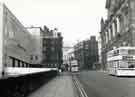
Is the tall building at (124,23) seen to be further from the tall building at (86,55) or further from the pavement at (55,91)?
the pavement at (55,91)

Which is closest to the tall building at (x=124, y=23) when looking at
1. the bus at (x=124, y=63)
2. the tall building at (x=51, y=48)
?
the bus at (x=124, y=63)

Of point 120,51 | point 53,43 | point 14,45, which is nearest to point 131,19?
point 120,51

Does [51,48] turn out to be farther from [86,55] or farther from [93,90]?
[93,90]

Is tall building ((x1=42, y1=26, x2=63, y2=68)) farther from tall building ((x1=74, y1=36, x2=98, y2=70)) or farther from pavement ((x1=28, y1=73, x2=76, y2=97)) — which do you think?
pavement ((x1=28, y1=73, x2=76, y2=97))

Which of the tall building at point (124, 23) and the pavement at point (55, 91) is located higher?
the tall building at point (124, 23)

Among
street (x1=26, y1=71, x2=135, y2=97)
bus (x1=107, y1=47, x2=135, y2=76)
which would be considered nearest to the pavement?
street (x1=26, y1=71, x2=135, y2=97)

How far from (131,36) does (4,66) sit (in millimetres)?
29317

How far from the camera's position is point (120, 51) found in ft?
119

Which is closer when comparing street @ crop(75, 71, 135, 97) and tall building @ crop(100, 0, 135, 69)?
street @ crop(75, 71, 135, 97)

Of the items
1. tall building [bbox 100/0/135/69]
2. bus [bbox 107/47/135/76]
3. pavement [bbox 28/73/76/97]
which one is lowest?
pavement [bbox 28/73/76/97]

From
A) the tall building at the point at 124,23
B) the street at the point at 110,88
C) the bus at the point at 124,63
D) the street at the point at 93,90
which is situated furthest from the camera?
the tall building at the point at 124,23

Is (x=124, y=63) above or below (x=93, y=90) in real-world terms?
above

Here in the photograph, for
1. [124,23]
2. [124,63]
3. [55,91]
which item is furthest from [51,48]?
[55,91]

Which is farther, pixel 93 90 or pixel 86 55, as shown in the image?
pixel 86 55
